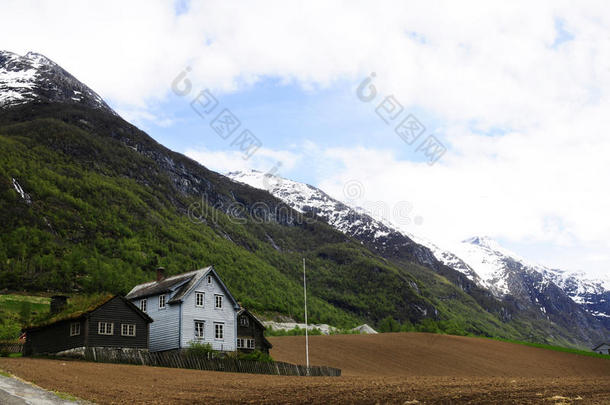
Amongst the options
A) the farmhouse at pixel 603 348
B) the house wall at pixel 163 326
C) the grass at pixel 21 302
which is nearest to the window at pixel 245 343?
the house wall at pixel 163 326

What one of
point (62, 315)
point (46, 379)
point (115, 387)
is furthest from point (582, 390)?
point (62, 315)

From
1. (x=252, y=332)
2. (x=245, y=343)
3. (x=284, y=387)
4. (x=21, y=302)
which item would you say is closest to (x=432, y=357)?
(x=252, y=332)

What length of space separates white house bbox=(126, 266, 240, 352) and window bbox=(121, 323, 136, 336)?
161 inches

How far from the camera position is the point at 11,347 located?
180 feet

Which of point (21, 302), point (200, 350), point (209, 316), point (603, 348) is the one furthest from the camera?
point (603, 348)

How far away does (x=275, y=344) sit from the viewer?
81125 millimetres

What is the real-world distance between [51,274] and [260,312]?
48.6 meters

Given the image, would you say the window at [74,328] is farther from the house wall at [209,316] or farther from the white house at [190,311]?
the house wall at [209,316]

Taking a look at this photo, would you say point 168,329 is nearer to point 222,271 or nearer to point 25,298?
point 25,298

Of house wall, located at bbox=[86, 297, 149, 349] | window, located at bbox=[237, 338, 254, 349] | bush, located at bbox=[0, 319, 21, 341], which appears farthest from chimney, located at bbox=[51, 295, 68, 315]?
window, located at bbox=[237, 338, 254, 349]

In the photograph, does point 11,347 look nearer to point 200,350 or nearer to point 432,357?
point 200,350

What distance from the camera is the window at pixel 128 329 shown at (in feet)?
170

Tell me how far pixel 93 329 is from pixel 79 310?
2.35m

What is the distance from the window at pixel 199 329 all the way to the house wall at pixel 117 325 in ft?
15.6
